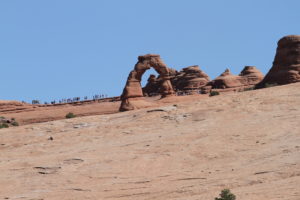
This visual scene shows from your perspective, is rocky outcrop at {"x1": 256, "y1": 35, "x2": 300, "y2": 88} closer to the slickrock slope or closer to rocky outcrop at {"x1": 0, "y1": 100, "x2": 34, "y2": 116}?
the slickrock slope

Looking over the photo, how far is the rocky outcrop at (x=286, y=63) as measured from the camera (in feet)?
142

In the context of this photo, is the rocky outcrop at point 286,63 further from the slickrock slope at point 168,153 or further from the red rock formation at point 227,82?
the red rock formation at point 227,82

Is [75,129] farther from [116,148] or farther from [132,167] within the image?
[132,167]

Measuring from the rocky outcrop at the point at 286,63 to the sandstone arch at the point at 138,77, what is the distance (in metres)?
7.48

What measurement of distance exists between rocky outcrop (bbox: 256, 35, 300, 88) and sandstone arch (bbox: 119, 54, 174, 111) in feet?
24.5

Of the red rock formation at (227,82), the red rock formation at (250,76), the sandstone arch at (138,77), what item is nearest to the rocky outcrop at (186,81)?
the red rock formation at (250,76)

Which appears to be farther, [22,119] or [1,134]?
[22,119]

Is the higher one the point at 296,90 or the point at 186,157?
the point at 296,90

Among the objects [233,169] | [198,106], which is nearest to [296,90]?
[198,106]

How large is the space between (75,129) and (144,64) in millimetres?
14264

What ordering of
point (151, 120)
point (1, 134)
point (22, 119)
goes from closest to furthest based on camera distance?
point (151, 120)
point (1, 134)
point (22, 119)

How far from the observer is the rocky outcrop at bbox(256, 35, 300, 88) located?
43188mm

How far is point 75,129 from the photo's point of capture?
30891 mm

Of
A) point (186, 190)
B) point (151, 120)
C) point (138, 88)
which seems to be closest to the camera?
point (186, 190)
